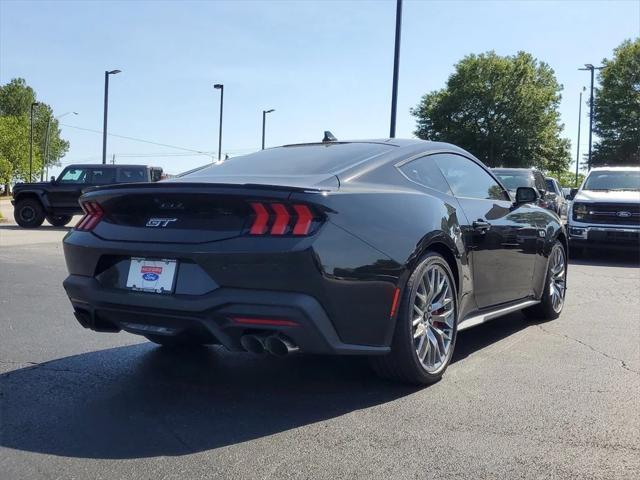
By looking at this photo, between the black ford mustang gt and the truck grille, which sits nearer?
the black ford mustang gt

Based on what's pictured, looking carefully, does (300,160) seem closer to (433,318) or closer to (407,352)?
(433,318)

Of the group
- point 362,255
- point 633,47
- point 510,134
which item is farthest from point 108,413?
point 633,47

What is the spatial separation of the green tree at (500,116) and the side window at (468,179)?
4419 centimetres

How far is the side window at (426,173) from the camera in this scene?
4.25 meters

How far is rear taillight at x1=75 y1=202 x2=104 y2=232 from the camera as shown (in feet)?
12.7

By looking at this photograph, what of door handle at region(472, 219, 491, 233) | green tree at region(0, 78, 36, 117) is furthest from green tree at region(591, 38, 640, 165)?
green tree at region(0, 78, 36, 117)

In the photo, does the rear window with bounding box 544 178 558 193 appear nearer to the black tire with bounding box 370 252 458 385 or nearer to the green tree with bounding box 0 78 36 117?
the black tire with bounding box 370 252 458 385

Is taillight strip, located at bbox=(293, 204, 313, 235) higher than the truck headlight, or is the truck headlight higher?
the truck headlight

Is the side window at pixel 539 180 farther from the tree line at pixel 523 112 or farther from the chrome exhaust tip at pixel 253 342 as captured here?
the tree line at pixel 523 112

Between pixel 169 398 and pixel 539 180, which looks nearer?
pixel 169 398

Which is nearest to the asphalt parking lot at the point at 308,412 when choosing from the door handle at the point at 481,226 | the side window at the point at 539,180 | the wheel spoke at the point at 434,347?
the wheel spoke at the point at 434,347

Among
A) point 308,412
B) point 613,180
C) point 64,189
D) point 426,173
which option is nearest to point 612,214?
point 613,180

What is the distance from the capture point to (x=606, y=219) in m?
12.0

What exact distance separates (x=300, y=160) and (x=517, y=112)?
4756 cm
